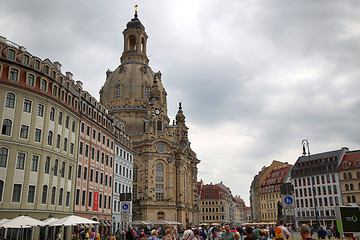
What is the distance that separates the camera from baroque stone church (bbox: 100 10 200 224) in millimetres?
81375

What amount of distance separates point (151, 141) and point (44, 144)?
51.2 m

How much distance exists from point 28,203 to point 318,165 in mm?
67451

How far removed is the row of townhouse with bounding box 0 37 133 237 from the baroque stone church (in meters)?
35.0

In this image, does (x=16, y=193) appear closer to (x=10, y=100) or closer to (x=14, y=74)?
(x=10, y=100)

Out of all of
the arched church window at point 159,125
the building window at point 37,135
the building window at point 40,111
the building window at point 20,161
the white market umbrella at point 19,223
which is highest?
the arched church window at point 159,125

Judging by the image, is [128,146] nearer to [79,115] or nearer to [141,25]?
[79,115]

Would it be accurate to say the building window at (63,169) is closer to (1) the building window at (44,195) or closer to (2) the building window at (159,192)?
(1) the building window at (44,195)

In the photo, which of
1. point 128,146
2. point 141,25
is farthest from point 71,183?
point 141,25

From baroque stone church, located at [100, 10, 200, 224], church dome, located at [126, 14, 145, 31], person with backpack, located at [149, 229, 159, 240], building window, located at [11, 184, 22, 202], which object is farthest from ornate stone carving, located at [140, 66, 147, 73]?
person with backpack, located at [149, 229, 159, 240]

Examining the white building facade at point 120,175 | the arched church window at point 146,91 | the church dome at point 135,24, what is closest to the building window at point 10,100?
the white building facade at point 120,175

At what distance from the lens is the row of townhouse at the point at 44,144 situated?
29656 mm

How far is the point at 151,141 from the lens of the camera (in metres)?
83.5

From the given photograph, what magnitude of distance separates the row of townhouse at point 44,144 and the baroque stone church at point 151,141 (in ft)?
115

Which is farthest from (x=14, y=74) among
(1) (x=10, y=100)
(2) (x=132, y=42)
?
(2) (x=132, y=42)
